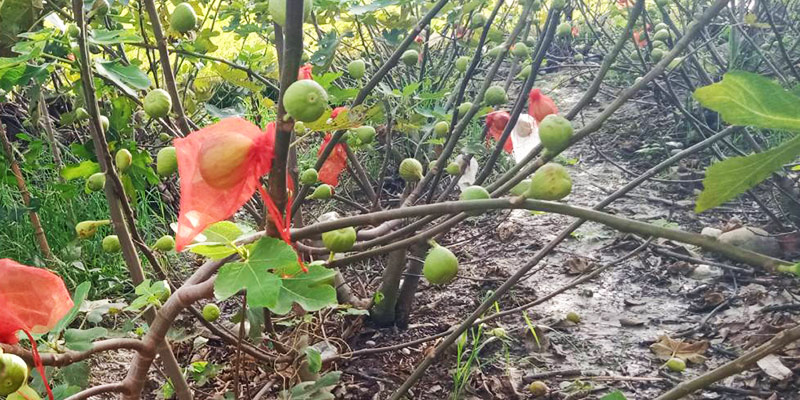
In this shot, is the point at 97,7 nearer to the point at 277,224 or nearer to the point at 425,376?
the point at 277,224

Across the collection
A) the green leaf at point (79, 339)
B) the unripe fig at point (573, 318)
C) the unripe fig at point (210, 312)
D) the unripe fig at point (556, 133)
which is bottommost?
the unripe fig at point (573, 318)

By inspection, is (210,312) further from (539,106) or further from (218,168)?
(539,106)

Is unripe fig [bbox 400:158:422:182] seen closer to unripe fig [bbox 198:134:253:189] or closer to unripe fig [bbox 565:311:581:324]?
unripe fig [bbox 198:134:253:189]

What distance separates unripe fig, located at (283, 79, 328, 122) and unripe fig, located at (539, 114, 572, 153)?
272 mm

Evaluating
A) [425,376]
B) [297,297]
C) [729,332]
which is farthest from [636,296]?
[297,297]

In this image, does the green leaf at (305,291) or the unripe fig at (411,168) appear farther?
the unripe fig at (411,168)

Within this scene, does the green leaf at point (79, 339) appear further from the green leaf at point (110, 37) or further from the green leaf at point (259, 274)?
the green leaf at point (110, 37)

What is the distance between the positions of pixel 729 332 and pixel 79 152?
6.12ft

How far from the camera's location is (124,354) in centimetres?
213

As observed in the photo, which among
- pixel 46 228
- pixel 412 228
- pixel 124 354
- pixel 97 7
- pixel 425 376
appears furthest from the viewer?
pixel 46 228

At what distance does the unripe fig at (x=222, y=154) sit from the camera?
28.9 inches

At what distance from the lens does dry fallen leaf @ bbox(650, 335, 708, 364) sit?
1.77 metres

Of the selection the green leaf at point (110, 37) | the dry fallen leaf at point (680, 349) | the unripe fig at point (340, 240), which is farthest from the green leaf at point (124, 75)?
the dry fallen leaf at point (680, 349)

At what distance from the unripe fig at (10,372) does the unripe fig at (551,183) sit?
0.58m
